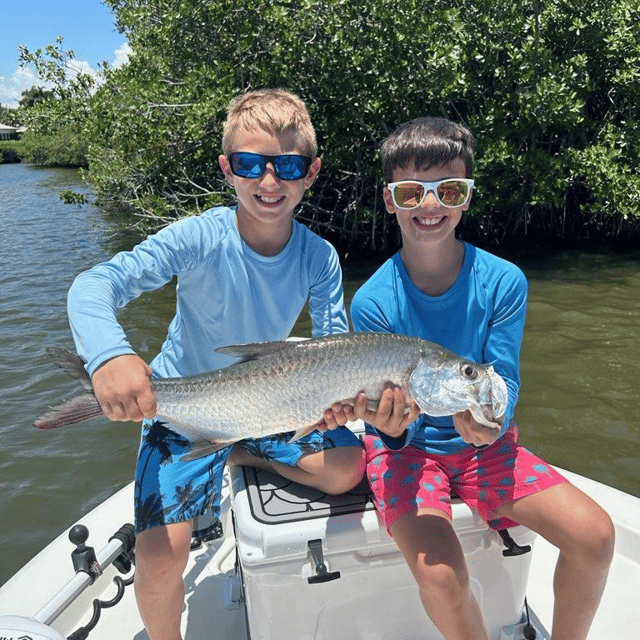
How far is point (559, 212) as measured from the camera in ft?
48.0

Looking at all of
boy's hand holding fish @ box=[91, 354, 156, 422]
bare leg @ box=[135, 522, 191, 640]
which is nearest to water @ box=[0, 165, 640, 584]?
bare leg @ box=[135, 522, 191, 640]

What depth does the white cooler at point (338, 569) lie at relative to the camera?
7.64 ft

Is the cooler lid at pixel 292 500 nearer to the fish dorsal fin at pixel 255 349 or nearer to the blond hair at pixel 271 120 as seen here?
the fish dorsal fin at pixel 255 349

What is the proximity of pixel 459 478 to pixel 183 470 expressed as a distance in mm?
1175

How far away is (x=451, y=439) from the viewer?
107 inches

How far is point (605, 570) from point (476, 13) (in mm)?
10880

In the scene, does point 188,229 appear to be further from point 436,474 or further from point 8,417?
point 8,417

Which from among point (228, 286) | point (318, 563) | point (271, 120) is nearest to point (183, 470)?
point (318, 563)

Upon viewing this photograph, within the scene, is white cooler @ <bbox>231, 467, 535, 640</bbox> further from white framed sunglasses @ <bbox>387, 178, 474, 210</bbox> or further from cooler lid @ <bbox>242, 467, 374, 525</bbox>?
white framed sunglasses @ <bbox>387, 178, 474, 210</bbox>

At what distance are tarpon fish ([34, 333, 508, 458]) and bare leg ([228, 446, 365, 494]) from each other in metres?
0.27

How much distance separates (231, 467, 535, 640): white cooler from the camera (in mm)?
2328

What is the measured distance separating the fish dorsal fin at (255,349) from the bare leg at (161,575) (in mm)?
765

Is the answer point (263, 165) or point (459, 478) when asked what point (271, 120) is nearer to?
point (263, 165)

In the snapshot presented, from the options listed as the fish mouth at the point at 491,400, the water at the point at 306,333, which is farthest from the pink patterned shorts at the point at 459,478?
the water at the point at 306,333
